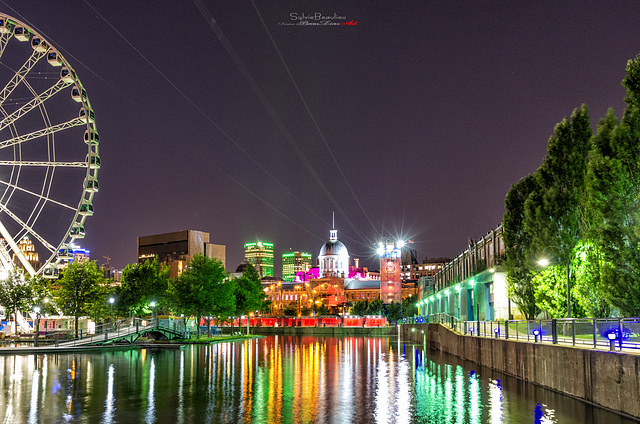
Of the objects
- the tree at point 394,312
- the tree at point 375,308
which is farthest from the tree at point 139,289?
the tree at point 375,308

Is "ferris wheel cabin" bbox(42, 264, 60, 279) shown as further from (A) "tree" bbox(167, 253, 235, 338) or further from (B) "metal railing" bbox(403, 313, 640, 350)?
(B) "metal railing" bbox(403, 313, 640, 350)

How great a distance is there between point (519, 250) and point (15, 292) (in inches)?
1960

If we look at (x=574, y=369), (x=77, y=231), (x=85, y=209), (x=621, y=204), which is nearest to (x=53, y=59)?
(x=85, y=209)

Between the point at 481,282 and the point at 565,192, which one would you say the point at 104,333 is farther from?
the point at 565,192

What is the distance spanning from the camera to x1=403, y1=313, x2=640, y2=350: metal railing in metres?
20.1

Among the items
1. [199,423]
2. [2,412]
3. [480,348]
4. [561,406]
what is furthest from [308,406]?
[480,348]

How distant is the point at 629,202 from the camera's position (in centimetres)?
2606

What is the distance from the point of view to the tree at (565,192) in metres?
37.1

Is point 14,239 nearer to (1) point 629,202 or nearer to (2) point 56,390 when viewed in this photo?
(2) point 56,390

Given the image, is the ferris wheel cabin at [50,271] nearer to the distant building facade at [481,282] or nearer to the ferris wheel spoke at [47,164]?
the ferris wheel spoke at [47,164]

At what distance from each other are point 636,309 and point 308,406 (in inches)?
540

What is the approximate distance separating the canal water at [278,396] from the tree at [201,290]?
4256cm

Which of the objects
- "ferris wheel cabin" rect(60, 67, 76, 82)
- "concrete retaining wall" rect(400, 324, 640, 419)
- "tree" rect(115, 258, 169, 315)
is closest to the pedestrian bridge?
"tree" rect(115, 258, 169, 315)

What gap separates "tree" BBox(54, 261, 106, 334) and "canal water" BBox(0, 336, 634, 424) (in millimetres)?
28993
